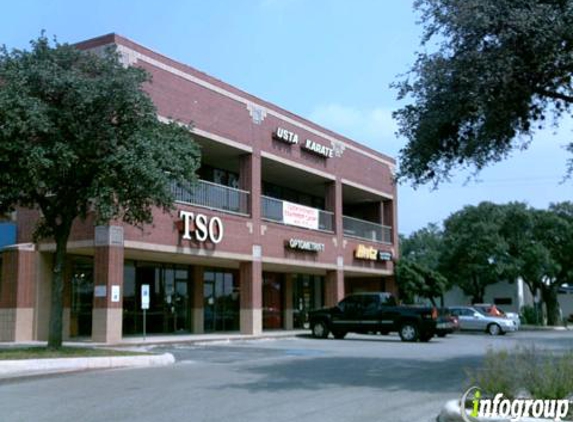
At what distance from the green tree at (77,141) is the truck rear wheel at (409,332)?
13.0 metres

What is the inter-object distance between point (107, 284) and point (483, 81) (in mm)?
14936

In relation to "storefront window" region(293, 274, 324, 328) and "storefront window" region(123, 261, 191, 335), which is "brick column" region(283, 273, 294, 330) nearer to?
"storefront window" region(293, 274, 324, 328)

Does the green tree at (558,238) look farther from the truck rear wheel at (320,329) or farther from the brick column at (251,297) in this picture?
the brick column at (251,297)

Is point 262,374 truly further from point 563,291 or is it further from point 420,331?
point 563,291

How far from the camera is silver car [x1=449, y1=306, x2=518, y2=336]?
38.1m

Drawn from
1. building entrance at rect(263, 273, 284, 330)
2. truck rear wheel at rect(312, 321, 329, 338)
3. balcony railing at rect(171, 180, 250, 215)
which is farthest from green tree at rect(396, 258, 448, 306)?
balcony railing at rect(171, 180, 250, 215)

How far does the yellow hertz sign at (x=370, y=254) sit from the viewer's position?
129ft

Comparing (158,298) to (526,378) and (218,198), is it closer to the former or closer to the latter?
(218,198)

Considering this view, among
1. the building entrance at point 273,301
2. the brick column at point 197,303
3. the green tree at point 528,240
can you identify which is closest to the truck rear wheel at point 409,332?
the brick column at point 197,303

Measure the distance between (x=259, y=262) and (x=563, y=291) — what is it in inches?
1650

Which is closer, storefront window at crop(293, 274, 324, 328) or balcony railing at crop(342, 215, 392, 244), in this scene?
storefront window at crop(293, 274, 324, 328)

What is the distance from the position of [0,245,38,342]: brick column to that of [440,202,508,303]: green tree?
3115 centimetres

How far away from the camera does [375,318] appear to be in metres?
29.5

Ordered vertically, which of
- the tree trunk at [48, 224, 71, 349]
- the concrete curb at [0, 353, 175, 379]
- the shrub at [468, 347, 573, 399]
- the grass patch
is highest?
the tree trunk at [48, 224, 71, 349]
